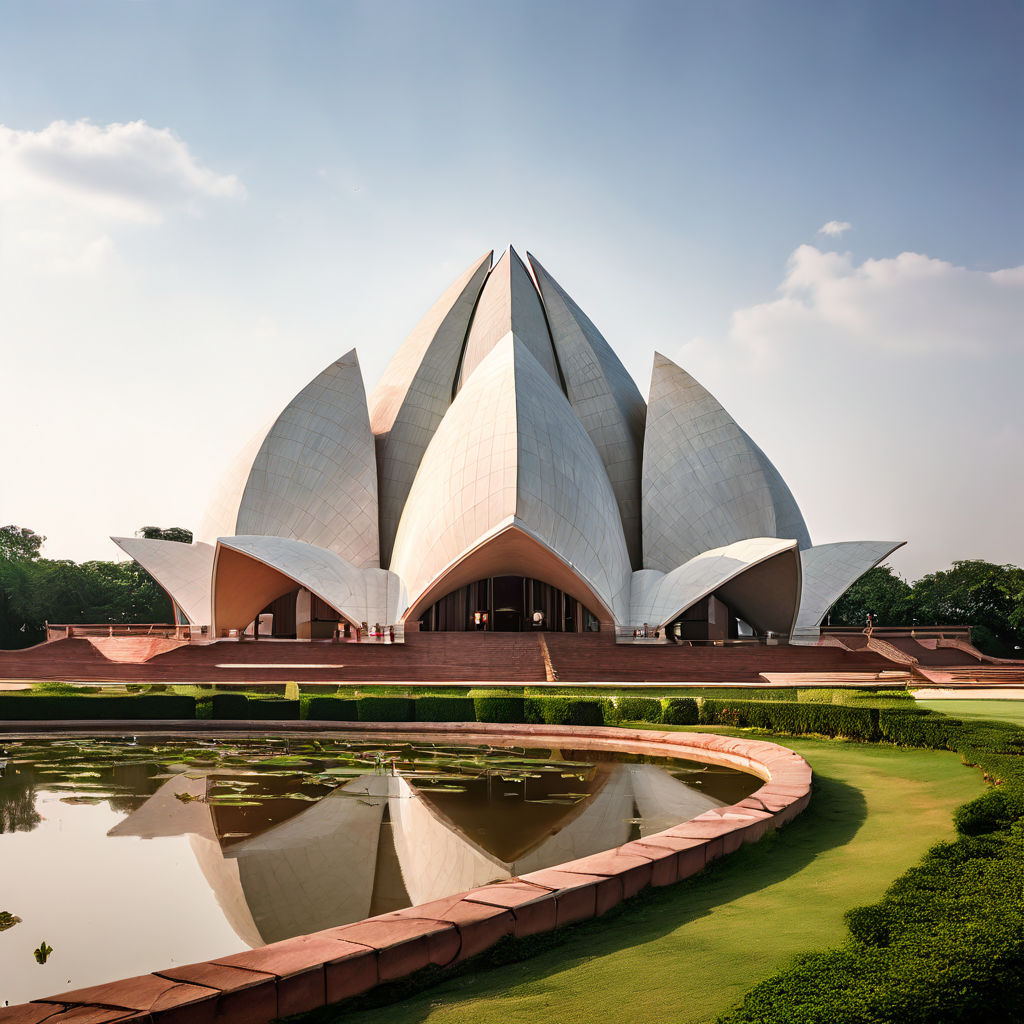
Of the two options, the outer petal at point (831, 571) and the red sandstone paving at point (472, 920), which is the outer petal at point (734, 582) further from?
the red sandstone paving at point (472, 920)

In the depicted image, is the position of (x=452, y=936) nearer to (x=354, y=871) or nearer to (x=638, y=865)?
(x=638, y=865)

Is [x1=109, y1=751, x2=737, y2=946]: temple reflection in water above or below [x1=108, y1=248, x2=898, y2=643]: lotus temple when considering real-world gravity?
below

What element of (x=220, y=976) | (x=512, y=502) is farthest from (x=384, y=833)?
(x=512, y=502)

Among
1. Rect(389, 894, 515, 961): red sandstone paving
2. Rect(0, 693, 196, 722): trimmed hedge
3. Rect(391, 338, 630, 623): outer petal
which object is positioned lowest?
Rect(0, 693, 196, 722): trimmed hedge

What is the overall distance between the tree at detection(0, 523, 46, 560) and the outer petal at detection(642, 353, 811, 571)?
146 ft

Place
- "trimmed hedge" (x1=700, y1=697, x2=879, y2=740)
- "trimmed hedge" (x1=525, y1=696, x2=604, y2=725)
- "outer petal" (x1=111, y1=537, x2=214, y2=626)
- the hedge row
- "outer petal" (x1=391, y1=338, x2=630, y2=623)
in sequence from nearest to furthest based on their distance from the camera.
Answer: the hedge row, "trimmed hedge" (x1=700, y1=697, x2=879, y2=740), "trimmed hedge" (x1=525, y1=696, x2=604, y2=725), "outer petal" (x1=391, y1=338, x2=630, y2=623), "outer petal" (x1=111, y1=537, x2=214, y2=626)

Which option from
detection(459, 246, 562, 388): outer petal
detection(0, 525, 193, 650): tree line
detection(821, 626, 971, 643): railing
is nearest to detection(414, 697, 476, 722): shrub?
detection(459, 246, 562, 388): outer petal

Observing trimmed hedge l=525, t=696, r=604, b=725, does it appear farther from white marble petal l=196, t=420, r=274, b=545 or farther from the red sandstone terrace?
white marble petal l=196, t=420, r=274, b=545

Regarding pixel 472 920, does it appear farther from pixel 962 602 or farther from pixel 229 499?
pixel 962 602

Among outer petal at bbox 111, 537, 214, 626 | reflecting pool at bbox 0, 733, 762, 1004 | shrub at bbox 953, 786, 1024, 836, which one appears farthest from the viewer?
outer petal at bbox 111, 537, 214, 626

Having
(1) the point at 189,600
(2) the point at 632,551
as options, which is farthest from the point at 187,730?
(2) the point at 632,551

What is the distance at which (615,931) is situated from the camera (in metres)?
3.84

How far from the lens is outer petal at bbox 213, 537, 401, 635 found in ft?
92.5

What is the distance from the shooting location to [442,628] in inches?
1214
